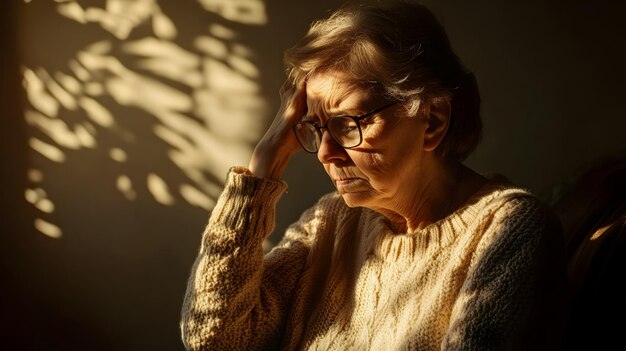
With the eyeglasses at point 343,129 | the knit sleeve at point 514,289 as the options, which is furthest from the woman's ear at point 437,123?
the knit sleeve at point 514,289

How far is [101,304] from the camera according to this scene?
2.26 metres

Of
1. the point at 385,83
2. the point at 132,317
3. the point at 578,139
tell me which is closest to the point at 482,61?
the point at 578,139

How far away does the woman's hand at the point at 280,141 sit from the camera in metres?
1.60

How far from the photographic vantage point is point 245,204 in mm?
1561

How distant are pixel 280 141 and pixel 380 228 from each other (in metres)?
0.33

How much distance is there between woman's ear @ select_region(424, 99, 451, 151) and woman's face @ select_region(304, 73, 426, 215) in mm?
20

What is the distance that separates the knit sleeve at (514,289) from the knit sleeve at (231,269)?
1.75 feet

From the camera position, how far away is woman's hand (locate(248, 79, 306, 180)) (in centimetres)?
160

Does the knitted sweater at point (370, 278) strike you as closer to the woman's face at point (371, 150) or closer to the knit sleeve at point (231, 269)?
the knit sleeve at point (231, 269)

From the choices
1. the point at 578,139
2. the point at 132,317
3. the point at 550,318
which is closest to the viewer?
the point at 550,318

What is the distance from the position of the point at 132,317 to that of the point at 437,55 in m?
1.43

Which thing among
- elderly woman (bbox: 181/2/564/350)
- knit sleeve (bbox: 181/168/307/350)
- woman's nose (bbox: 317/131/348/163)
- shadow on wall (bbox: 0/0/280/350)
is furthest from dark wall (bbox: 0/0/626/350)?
woman's nose (bbox: 317/131/348/163)

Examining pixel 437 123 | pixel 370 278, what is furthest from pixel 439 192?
pixel 370 278

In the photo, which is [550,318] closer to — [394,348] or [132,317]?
[394,348]
